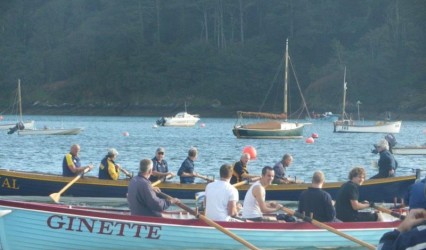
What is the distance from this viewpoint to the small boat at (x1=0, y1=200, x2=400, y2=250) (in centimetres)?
1590

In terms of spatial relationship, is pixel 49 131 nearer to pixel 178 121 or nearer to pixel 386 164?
pixel 178 121

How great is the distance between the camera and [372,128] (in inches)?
2980

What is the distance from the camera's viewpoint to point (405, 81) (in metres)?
112

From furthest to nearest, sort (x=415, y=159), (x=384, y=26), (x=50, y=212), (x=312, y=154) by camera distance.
→ (x=384, y=26) → (x=312, y=154) → (x=415, y=159) → (x=50, y=212)

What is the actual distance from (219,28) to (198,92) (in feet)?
29.5

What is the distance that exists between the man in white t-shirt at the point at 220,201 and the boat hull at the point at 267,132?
158 ft

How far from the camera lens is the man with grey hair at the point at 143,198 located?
16031 millimetres

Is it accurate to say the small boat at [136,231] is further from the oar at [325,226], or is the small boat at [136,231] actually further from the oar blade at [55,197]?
the oar blade at [55,197]

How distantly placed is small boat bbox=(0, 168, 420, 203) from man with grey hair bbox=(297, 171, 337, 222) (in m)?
6.25

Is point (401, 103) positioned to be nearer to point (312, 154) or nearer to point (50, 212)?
point (312, 154)

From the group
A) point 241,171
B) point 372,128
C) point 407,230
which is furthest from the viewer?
point 372,128

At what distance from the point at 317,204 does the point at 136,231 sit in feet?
8.91

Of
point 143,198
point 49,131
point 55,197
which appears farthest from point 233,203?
point 49,131

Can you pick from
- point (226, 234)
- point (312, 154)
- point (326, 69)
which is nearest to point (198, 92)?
point (326, 69)
